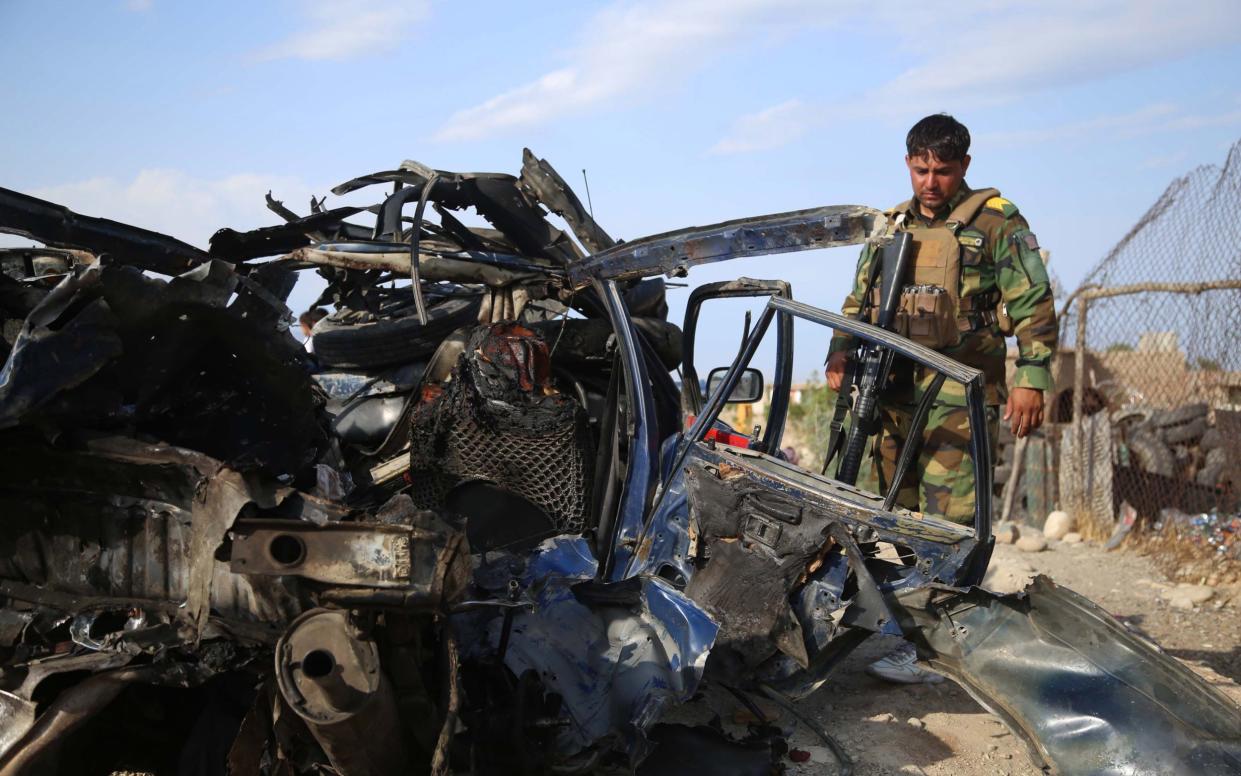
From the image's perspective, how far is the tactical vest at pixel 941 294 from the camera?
433cm

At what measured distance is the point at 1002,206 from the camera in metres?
4.60

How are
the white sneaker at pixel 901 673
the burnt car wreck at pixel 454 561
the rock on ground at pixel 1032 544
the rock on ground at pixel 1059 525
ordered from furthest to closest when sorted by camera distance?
the rock on ground at pixel 1059 525, the rock on ground at pixel 1032 544, the white sneaker at pixel 901 673, the burnt car wreck at pixel 454 561

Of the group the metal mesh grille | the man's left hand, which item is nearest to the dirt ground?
the man's left hand

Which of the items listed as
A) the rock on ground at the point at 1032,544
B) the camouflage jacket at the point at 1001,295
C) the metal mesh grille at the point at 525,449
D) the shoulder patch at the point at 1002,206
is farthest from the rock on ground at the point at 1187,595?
the metal mesh grille at the point at 525,449

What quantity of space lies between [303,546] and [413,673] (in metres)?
0.48

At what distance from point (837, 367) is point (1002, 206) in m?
1.02

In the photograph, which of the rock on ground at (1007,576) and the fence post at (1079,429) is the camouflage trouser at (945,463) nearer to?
the rock on ground at (1007,576)

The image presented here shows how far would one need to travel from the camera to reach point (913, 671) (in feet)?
15.9

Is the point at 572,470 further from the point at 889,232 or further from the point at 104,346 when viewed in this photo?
the point at 104,346

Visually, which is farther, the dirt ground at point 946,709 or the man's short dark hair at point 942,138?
the man's short dark hair at point 942,138

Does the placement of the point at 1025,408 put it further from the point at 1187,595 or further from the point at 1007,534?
the point at 1007,534

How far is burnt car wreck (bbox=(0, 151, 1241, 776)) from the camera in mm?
2617

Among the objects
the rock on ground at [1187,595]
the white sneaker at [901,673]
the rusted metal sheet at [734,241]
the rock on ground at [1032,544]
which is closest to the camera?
the rusted metal sheet at [734,241]

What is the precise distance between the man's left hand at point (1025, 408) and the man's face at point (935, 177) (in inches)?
37.7
